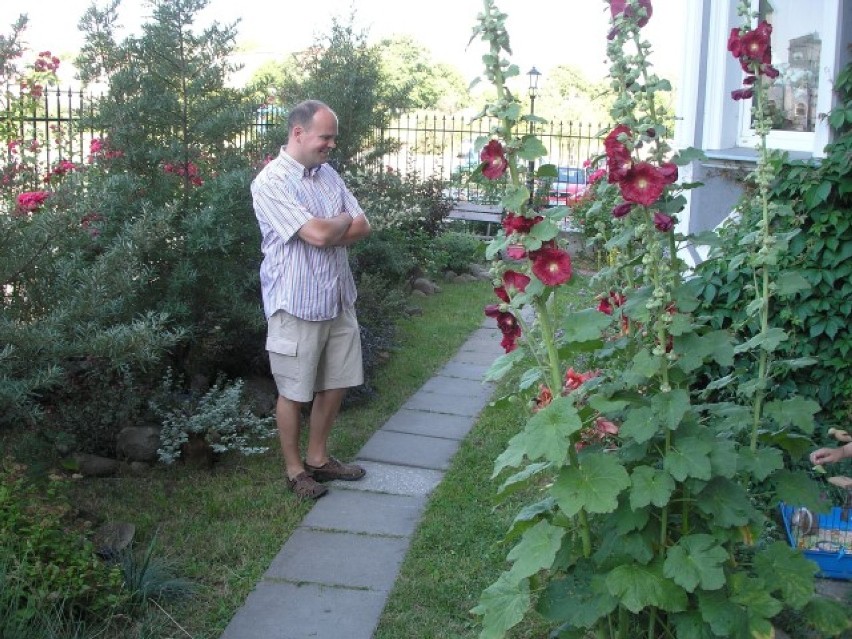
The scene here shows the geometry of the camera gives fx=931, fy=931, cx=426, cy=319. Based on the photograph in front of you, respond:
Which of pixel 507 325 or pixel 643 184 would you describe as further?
pixel 507 325

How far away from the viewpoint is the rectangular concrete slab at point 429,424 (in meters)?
5.77

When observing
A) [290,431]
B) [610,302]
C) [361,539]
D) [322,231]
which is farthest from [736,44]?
[290,431]

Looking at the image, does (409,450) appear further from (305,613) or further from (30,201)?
(30,201)

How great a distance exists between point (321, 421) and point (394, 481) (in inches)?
19.9

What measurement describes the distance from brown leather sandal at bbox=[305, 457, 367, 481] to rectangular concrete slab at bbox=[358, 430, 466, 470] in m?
0.35

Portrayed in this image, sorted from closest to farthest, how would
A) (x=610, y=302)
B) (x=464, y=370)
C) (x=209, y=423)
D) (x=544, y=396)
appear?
(x=544, y=396) < (x=610, y=302) < (x=209, y=423) < (x=464, y=370)

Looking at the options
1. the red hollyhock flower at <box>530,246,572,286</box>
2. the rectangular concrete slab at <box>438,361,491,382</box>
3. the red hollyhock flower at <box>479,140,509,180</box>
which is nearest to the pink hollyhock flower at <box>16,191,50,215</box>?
the red hollyhock flower at <box>479,140,509,180</box>

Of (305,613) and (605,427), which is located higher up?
(605,427)

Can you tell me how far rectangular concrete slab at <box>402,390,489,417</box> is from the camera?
6.24m

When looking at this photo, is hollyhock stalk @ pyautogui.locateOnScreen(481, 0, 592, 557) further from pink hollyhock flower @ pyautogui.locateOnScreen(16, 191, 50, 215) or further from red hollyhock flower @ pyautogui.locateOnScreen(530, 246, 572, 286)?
pink hollyhock flower @ pyautogui.locateOnScreen(16, 191, 50, 215)

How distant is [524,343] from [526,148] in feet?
1.97

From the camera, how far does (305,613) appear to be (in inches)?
142

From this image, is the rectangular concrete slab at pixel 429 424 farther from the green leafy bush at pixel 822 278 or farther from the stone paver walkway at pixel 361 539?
the green leafy bush at pixel 822 278

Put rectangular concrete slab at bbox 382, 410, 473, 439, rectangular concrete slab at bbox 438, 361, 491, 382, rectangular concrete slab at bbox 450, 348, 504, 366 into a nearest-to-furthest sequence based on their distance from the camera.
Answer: rectangular concrete slab at bbox 382, 410, 473, 439 < rectangular concrete slab at bbox 438, 361, 491, 382 < rectangular concrete slab at bbox 450, 348, 504, 366
